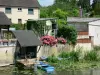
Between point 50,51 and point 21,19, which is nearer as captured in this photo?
point 50,51

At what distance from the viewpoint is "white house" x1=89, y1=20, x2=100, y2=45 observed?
49156mm

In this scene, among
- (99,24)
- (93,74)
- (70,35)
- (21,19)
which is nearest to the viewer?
(93,74)

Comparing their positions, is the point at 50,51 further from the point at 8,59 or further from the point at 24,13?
the point at 24,13

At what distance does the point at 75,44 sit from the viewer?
133ft

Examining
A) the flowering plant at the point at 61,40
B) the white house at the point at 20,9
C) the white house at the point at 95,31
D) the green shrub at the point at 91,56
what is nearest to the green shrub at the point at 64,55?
the green shrub at the point at 91,56


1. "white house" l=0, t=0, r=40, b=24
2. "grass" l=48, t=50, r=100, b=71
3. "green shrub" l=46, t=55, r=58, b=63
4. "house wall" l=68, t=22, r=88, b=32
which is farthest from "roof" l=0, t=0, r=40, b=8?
"green shrub" l=46, t=55, r=58, b=63

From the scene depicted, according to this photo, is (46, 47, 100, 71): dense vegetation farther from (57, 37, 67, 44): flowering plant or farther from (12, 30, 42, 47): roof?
(12, 30, 42, 47): roof

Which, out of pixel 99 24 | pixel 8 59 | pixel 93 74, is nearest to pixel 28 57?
pixel 8 59

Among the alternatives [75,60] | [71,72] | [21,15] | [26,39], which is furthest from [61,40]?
[21,15]

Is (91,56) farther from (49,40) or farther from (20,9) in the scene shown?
(20,9)

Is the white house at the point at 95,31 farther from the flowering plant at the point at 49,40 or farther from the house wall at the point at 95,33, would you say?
the flowering plant at the point at 49,40

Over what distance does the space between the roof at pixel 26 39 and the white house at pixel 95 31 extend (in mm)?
15041

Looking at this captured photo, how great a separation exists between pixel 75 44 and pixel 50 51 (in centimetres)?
408

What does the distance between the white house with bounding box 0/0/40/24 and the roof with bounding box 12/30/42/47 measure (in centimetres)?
2366
